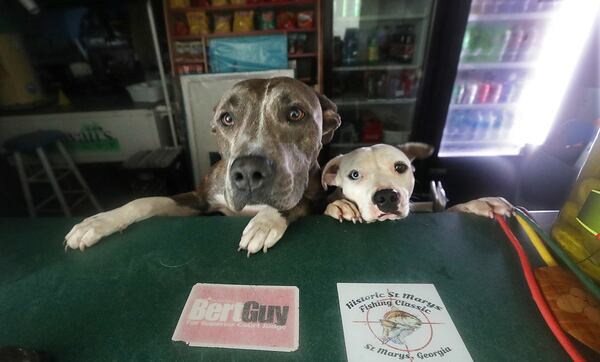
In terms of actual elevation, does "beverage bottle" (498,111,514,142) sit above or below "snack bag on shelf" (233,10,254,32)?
below

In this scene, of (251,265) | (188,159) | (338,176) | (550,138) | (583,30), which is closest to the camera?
(251,265)

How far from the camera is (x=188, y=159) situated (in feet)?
10.1

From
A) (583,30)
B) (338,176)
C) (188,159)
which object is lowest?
(188,159)

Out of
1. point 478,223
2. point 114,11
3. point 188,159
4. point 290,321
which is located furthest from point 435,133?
point 114,11

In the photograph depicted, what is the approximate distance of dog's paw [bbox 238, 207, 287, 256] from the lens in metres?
0.88

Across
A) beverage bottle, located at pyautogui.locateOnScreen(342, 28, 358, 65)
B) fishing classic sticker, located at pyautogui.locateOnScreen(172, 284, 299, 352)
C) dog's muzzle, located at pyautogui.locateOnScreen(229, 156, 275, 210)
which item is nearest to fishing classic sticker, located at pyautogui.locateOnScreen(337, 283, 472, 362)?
fishing classic sticker, located at pyautogui.locateOnScreen(172, 284, 299, 352)

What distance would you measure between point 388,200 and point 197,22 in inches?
129

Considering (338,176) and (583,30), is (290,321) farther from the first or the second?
(583,30)

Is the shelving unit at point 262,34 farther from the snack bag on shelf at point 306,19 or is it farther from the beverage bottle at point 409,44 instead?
the beverage bottle at point 409,44

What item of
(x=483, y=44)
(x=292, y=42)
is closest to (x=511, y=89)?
(x=483, y=44)

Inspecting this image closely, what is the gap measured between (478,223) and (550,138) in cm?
198

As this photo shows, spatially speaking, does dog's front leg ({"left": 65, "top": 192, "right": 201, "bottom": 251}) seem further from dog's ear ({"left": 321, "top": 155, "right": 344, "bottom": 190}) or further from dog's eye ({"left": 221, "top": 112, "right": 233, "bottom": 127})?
dog's ear ({"left": 321, "top": 155, "right": 344, "bottom": 190})

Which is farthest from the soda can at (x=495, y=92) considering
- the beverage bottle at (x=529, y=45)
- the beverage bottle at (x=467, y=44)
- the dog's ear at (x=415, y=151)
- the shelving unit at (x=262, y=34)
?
the dog's ear at (x=415, y=151)

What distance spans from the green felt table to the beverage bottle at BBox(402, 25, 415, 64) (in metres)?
2.72
